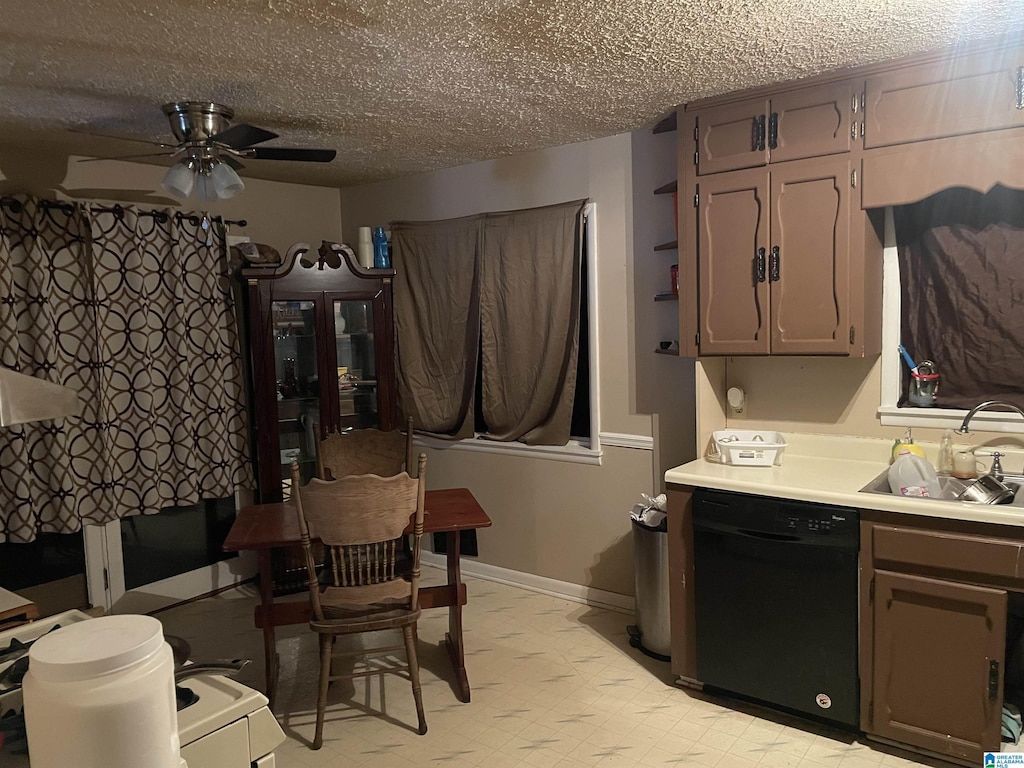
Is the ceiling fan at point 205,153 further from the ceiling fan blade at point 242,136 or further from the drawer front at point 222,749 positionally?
the drawer front at point 222,749

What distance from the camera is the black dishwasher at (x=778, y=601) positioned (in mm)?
2521

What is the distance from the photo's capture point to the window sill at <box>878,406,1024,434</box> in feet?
8.80

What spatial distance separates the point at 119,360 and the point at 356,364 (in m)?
1.27

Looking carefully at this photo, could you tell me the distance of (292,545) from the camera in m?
2.79

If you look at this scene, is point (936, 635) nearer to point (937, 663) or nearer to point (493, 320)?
point (937, 663)

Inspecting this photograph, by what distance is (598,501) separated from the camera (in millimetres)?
3840

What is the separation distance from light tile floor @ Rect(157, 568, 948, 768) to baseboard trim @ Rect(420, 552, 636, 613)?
0.22 feet

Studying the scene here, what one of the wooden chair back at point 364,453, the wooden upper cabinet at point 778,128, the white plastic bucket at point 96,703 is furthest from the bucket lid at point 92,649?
the wooden upper cabinet at point 778,128

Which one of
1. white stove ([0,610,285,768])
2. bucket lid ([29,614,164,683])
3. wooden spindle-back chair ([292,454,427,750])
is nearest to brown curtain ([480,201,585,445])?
wooden spindle-back chair ([292,454,427,750])

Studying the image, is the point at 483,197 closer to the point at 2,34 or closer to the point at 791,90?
the point at 791,90

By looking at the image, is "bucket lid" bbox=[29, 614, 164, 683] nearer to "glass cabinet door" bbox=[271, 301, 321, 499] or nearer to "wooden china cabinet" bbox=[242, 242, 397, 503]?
"wooden china cabinet" bbox=[242, 242, 397, 503]

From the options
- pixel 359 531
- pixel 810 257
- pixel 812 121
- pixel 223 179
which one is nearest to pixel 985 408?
pixel 810 257

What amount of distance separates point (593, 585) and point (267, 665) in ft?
5.55

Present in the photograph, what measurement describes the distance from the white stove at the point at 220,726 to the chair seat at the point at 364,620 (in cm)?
130
